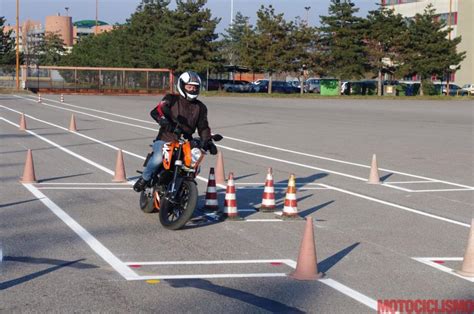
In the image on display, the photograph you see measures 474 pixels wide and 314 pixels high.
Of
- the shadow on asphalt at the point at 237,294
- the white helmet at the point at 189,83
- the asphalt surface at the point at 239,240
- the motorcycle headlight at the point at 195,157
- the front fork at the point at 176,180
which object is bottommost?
the asphalt surface at the point at 239,240

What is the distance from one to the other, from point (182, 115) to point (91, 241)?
2.30 meters

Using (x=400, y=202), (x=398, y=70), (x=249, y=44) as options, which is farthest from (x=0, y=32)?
(x=400, y=202)

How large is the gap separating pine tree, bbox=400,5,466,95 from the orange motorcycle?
70378 millimetres

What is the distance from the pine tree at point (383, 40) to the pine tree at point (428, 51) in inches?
38.0

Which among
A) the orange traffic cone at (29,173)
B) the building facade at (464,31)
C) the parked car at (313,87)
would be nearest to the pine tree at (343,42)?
the parked car at (313,87)

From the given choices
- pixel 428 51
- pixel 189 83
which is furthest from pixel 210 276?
pixel 428 51

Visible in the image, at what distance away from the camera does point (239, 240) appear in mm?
9492

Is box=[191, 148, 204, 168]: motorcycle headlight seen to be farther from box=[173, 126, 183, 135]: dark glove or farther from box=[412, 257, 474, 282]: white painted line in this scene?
box=[412, 257, 474, 282]: white painted line

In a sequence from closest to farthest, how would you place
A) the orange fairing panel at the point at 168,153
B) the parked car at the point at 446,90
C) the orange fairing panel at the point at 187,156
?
the orange fairing panel at the point at 187,156 < the orange fairing panel at the point at 168,153 < the parked car at the point at 446,90

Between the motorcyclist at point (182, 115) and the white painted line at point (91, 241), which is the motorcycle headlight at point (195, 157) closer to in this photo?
the motorcyclist at point (182, 115)

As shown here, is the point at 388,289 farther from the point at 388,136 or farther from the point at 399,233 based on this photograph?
the point at 388,136

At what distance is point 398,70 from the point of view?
79.0 m

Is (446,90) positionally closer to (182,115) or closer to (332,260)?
(182,115)

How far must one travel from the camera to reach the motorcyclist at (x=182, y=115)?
412 inches
